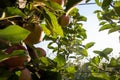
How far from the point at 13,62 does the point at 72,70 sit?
2.72 feet

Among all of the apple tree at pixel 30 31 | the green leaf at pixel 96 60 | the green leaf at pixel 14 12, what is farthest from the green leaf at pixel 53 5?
the green leaf at pixel 96 60

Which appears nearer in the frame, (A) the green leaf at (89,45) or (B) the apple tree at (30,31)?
(B) the apple tree at (30,31)

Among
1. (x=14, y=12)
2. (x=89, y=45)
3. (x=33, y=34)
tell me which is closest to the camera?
(x=14, y=12)

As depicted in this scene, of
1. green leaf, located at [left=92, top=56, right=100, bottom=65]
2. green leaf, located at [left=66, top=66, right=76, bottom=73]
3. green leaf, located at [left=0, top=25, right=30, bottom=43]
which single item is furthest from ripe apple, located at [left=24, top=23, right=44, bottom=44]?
green leaf, located at [left=92, top=56, right=100, bottom=65]

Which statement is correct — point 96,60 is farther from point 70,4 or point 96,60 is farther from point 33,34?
point 33,34

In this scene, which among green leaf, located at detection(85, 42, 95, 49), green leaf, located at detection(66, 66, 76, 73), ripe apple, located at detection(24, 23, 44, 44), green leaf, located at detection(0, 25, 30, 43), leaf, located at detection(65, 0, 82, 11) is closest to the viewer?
green leaf, located at detection(0, 25, 30, 43)

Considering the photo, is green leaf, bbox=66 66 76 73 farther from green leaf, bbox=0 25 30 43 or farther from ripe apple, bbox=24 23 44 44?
green leaf, bbox=0 25 30 43

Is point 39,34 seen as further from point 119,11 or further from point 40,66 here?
point 119,11

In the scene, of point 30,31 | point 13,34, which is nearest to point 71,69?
point 30,31

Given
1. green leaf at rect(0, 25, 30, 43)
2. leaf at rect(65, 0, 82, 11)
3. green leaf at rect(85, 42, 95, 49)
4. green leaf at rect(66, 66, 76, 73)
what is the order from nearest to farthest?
green leaf at rect(0, 25, 30, 43) → leaf at rect(65, 0, 82, 11) → green leaf at rect(66, 66, 76, 73) → green leaf at rect(85, 42, 95, 49)

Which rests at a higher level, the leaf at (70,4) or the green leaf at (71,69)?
the leaf at (70,4)

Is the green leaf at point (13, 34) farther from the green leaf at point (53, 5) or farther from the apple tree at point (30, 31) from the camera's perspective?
the green leaf at point (53, 5)

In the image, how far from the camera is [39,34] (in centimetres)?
102

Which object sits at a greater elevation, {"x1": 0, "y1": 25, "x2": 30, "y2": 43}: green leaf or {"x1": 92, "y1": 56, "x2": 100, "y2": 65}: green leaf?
{"x1": 0, "y1": 25, "x2": 30, "y2": 43}: green leaf
